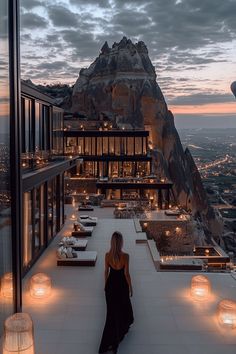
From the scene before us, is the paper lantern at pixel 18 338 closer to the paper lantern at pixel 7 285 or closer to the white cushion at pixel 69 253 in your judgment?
the paper lantern at pixel 7 285

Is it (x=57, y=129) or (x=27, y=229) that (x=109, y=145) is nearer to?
(x=57, y=129)

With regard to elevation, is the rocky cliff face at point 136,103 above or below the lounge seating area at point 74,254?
above

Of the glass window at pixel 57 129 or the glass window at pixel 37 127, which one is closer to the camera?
the glass window at pixel 37 127

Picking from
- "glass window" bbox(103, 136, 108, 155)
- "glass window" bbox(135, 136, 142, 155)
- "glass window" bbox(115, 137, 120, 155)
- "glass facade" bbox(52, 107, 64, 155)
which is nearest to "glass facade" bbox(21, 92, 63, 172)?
"glass facade" bbox(52, 107, 64, 155)

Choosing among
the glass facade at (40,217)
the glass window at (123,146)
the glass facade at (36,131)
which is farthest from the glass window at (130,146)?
the glass facade at (40,217)

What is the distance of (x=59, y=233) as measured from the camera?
52.3 ft

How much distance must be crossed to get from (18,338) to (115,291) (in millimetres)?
1654

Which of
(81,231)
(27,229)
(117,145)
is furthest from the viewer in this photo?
(117,145)

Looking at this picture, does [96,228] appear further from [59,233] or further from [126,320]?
[126,320]

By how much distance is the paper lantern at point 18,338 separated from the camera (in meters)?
5.82

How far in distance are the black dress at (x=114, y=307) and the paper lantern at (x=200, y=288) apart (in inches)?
105

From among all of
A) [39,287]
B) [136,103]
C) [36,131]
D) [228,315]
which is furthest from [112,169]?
[228,315]

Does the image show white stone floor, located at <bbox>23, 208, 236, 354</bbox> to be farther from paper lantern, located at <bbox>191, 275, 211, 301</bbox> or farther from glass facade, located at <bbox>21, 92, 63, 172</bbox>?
glass facade, located at <bbox>21, 92, 63, 172</bbox>

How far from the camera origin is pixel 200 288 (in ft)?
29.6
